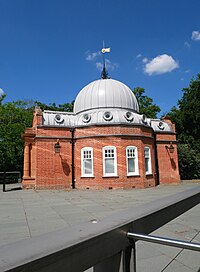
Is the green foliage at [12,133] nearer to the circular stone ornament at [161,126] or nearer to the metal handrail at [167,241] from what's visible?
the circular stone ornament at [161,126]

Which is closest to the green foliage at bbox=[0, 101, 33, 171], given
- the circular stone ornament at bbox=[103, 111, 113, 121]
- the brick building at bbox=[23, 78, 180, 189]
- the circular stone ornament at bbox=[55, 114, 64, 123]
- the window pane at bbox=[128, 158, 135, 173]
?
the brick building at bbox=[23, 78, 180, 189]

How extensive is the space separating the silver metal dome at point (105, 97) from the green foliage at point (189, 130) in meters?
9.34

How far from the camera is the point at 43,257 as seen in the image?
0.86m

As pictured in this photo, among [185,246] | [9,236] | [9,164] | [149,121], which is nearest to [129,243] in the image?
[185,246]

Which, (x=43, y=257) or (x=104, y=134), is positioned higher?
(x=104, y=134)

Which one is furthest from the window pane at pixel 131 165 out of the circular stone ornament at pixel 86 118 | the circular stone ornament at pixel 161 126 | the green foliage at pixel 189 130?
the green foliage at pixel 189 130

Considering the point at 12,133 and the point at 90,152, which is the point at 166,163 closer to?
the point at 90,152

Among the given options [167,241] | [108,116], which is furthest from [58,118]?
[167,241]

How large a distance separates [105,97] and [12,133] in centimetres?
1550

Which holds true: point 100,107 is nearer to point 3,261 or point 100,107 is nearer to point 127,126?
point 127,126

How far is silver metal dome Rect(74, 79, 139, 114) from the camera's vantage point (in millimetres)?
19938

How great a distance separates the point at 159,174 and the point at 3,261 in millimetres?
20389

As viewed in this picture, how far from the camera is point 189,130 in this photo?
1188 inches

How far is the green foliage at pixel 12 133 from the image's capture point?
2839 cm
